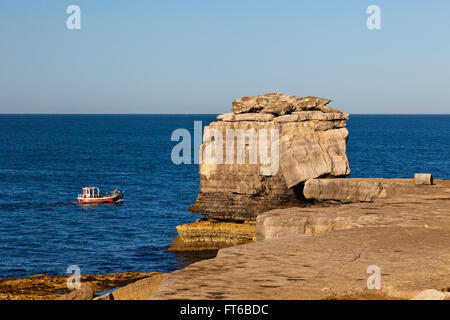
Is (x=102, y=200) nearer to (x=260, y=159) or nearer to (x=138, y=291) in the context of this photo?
(x=260, y=159)

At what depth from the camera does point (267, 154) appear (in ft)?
132

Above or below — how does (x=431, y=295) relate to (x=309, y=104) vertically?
below

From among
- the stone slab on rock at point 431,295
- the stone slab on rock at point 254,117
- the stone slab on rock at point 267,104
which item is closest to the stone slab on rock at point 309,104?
the stone slab on rock at point 267,104

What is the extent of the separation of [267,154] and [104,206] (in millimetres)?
30192

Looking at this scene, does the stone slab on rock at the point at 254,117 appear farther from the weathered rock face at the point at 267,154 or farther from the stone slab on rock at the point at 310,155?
the stone slab on rock at the point at 310,155

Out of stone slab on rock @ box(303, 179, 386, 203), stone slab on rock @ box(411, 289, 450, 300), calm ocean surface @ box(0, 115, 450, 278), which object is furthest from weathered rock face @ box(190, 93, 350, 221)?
stone slab on rock @ box(411, 289, 450, 300)

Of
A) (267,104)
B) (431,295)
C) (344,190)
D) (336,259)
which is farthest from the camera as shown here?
(267,104)

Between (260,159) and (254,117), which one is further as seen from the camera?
(254,117)

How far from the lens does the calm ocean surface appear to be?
41469 mm

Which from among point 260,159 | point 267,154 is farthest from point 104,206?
point 267,154

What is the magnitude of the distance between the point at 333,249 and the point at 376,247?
4.22 ft

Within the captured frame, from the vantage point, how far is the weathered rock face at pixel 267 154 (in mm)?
39500

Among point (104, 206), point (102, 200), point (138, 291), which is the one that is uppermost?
point (138, 291)
